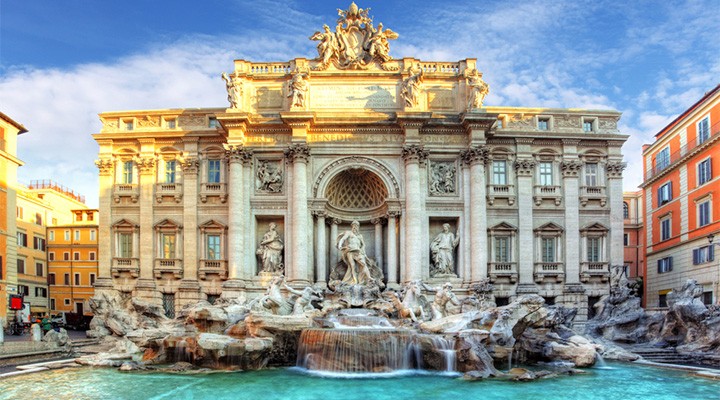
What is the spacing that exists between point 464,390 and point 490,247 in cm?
1478

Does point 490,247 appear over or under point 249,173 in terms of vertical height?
under

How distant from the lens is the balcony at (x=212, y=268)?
31.7 metres

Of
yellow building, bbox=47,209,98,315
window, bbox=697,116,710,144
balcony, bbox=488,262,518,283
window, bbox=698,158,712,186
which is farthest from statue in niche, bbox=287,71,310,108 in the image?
yellow building, bbox=47,209,98,315

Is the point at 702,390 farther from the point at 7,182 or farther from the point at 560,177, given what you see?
the point at 7,182

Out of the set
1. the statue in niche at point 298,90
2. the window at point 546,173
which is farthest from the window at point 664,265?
the statue in niche at point 298,90

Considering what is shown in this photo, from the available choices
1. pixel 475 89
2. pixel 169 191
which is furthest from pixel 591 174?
Result: pixel 169 191

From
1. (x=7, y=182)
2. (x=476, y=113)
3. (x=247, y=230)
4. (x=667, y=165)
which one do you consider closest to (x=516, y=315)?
(x=476, y=113)

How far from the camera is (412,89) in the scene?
→ 3139 centimetres

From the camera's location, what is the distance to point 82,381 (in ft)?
63.3

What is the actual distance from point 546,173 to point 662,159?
1190 centimetres

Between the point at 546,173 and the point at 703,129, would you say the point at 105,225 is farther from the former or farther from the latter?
the point at 703,129

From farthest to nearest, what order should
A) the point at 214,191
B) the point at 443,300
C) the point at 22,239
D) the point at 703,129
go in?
the point at 22,239, the point at 703,129, the point at 214,191, the point at 443,300

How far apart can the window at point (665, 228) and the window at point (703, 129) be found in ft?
20.7

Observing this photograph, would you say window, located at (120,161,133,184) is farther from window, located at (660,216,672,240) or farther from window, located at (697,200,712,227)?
window, located at (660,216,672,240)
